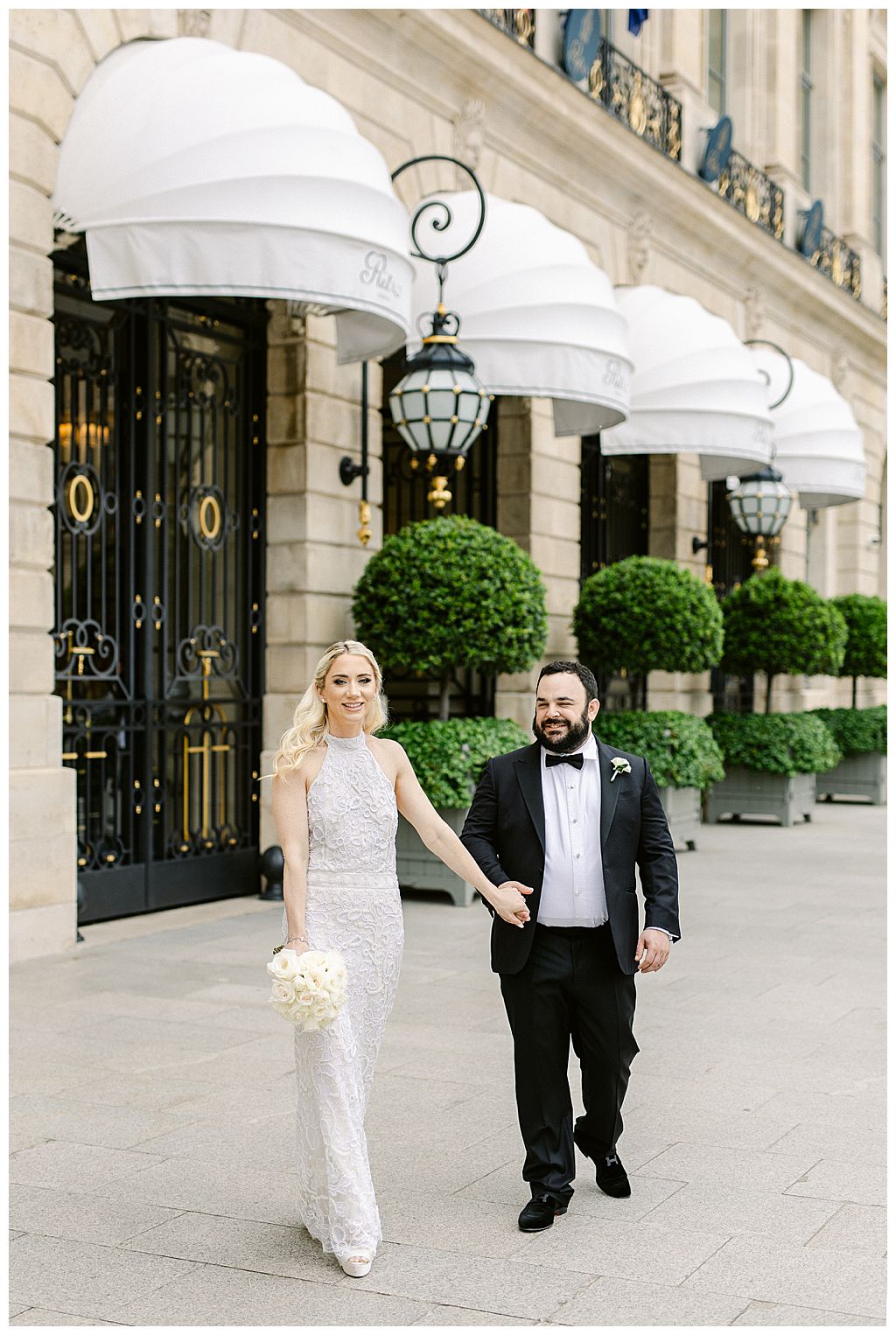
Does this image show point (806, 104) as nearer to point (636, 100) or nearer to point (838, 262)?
point (838, 262)

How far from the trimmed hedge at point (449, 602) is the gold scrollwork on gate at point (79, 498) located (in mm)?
2189

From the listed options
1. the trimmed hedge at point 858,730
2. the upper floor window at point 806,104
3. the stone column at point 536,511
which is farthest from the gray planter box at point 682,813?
the upper floor window at point 806,104

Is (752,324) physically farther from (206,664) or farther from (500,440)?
(206,664)

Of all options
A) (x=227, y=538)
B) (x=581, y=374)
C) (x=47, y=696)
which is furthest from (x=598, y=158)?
(x=47, y=696)

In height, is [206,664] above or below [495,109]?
below

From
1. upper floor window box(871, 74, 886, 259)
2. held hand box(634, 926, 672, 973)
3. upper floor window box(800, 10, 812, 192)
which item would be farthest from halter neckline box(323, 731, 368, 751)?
upper floor window box(871, 74, 886, 259)

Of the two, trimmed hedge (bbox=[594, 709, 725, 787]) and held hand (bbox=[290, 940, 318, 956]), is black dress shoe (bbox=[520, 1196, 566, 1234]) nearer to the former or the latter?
held hand (bbox=[290, 940, 318, 956])

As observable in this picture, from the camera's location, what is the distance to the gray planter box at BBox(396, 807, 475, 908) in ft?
36.4

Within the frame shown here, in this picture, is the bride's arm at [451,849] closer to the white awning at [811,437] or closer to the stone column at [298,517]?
the stone column at [298,517]

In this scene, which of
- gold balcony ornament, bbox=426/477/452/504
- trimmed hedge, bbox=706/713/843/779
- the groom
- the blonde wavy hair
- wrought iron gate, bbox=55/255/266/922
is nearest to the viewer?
the blonde wavy hair

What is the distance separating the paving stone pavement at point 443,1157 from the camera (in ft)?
13.7

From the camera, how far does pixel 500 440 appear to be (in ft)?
50.2

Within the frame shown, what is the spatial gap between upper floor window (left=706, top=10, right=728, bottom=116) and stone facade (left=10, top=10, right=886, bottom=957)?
17 centimetres

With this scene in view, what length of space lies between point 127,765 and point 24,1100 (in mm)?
4619
